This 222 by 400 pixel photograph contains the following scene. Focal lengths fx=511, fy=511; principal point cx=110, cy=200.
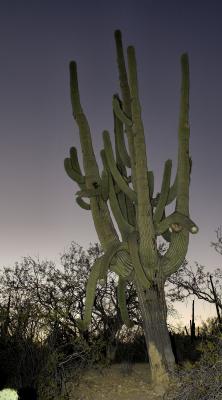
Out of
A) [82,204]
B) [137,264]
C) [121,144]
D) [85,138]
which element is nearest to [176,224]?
[137,264]

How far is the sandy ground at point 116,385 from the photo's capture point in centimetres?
996

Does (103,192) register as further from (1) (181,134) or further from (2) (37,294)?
(2) (37,294)

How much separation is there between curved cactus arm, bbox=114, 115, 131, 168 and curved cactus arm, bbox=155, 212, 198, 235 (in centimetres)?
172

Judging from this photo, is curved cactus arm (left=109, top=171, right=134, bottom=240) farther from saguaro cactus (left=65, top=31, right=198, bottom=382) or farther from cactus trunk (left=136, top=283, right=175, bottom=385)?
cactus trunk (left=136, top=283, right=175, bottom=385)

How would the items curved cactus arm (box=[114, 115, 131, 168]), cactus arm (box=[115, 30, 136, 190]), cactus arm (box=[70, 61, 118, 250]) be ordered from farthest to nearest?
curved cactus arm (box=[114, 115, 131, 168])
cactus arm (box=[115, 30, 136, 190])
cactus arm (box=[70, 61, 118, 250])

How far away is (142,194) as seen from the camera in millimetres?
10109

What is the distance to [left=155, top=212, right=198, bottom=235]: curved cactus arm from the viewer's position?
31.8 feet

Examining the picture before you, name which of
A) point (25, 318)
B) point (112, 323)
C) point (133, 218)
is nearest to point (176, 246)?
point (133, 218)

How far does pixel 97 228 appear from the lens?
35.7ft

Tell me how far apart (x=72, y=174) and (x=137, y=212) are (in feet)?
5.61

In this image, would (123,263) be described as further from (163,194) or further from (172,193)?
(172,193)

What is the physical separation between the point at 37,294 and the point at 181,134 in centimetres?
736

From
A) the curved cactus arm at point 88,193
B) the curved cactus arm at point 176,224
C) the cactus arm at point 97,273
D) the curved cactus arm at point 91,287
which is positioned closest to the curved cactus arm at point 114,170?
the curved cactus arm at point 88,193

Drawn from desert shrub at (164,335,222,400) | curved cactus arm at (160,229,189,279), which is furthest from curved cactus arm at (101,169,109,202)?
desert shrub at (164,335,222,400)
